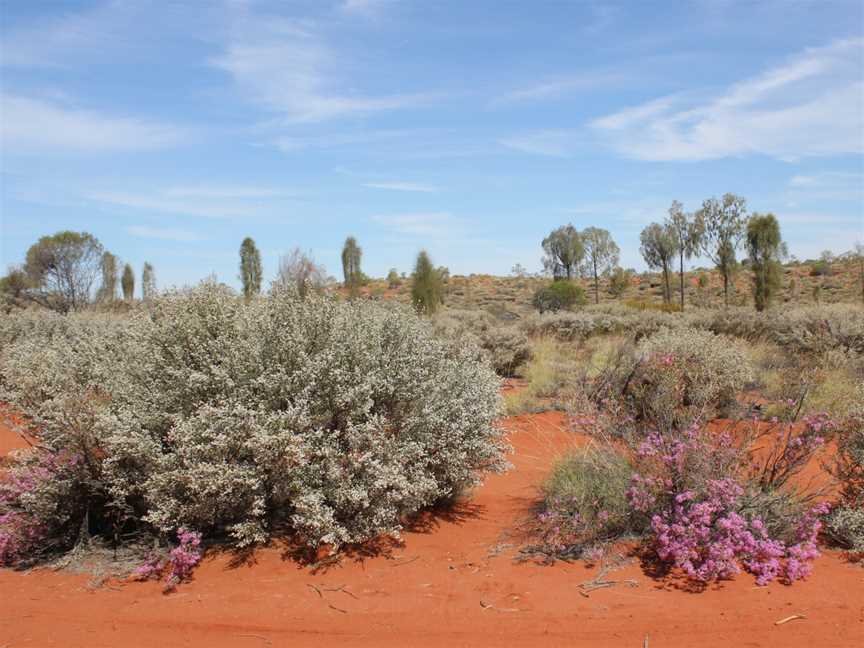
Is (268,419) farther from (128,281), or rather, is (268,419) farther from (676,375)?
(128,281)

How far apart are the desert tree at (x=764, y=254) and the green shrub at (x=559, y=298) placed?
819 centimetres

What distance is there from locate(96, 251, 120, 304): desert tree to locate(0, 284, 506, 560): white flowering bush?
37722mm

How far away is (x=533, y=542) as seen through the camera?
20.1ft

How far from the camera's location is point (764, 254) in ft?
107

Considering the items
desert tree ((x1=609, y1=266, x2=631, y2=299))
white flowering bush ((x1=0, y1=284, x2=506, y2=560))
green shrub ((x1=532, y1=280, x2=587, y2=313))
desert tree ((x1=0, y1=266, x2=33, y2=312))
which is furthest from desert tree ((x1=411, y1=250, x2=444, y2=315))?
white flowering bush ((x1=0, y1=284, x2=506, y2=560))

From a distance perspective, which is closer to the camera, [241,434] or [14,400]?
[241,434]

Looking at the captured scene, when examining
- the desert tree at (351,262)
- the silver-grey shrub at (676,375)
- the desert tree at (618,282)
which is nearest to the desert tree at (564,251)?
the desert tree at (618,282)

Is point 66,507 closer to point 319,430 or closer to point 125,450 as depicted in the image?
point 125,450

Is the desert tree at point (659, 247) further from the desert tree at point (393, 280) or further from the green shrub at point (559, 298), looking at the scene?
the desert tree at point (393, 280)

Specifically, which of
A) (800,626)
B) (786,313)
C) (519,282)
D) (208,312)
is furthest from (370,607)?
(519,282)

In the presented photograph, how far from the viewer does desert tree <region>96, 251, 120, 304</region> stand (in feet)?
139

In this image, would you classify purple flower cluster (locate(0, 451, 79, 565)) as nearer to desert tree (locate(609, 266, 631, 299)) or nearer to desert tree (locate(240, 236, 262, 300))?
desert tree (locate(240, 236, 262, 300))

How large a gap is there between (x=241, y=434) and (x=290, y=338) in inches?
40.3

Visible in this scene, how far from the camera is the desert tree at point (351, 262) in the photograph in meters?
50.2
